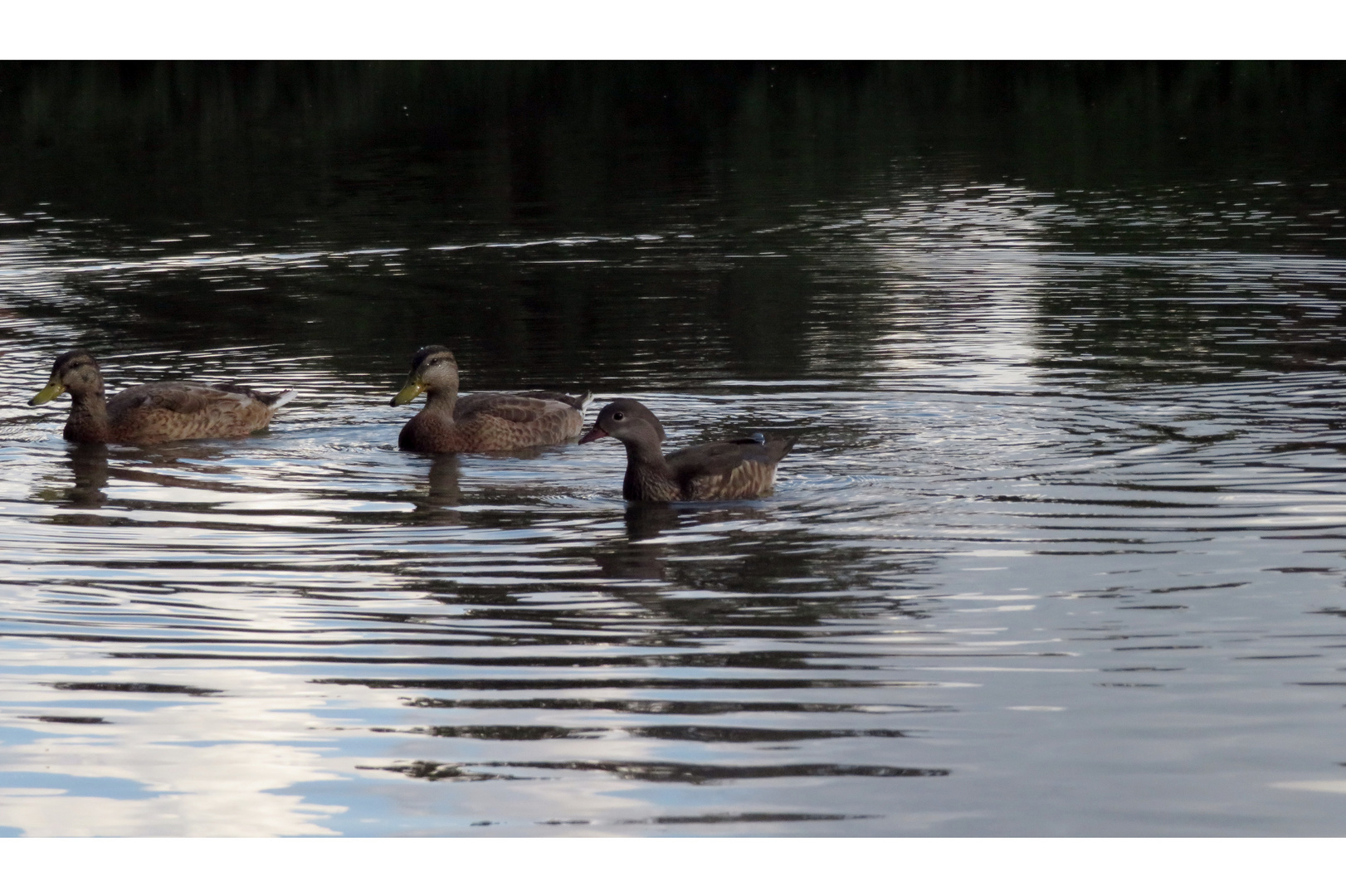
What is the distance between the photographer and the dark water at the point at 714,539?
26.3 ft

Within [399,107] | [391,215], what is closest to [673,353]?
[391,215]

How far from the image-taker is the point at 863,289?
2520 cm

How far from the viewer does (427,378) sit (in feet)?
53.5

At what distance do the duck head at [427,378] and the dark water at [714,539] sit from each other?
0.47 metres

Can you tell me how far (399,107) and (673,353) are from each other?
120 ft

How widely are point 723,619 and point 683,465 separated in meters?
3.36

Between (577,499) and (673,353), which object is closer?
(577,499)

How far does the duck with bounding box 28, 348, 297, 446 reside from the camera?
55.3ft


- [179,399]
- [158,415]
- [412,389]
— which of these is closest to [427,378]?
[412,389]

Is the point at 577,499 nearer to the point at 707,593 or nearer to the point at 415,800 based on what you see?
the point at 707,593

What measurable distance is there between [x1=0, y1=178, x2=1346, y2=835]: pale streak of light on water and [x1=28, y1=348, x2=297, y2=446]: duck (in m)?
0.26

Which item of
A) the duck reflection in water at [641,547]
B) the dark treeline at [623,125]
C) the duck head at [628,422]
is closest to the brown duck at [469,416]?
the duck head at [628,422]

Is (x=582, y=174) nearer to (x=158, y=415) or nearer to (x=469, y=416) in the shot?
(x=158, y=415)

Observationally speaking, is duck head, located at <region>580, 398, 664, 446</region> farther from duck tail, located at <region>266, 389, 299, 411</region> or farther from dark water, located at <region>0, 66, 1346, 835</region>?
duck tail, located at <region>266, 389, 299, 411</region>
